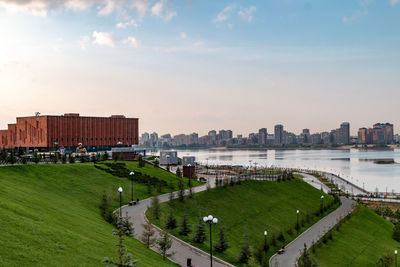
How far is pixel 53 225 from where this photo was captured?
1986 cm

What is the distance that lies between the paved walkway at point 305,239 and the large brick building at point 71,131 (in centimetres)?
6771

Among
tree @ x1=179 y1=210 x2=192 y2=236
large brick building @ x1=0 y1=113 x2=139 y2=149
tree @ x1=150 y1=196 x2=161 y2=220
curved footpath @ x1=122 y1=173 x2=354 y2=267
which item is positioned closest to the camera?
curved footpath @ x1=122 y1=173 x2=354 y2=267

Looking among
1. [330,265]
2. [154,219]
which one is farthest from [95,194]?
[330,265]

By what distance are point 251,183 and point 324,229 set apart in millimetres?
14695

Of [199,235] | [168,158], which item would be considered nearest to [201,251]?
[199,235]

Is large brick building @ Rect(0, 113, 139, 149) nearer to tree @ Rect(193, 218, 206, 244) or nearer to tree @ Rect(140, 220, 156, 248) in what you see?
tree @ Rect(193, 218, 206, 244)

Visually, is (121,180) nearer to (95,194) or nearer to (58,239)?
(95,194)

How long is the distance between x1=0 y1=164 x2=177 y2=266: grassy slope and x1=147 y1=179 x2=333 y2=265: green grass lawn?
7.01 metres

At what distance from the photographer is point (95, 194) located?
119ft

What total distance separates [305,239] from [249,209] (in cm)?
815

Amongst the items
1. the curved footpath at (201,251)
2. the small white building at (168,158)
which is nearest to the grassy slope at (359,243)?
the curved footpath at (201,251)

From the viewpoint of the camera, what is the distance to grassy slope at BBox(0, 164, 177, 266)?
1552cm

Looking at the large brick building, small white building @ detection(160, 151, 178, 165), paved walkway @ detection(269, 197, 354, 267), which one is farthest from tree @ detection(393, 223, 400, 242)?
the large brick building

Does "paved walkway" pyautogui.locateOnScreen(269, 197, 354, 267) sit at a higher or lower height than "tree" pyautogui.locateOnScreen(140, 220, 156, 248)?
lower
